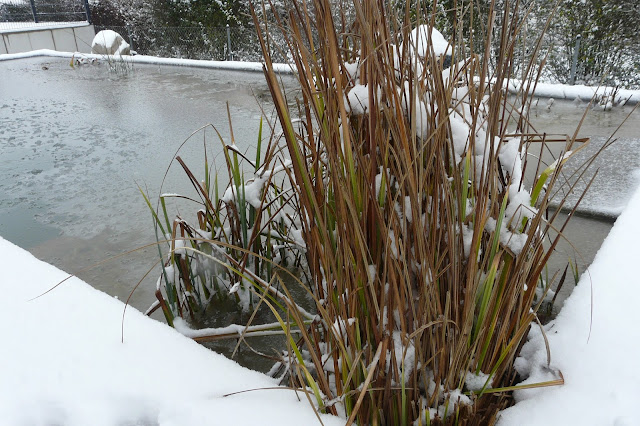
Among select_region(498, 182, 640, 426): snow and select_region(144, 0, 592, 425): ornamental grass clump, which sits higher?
select_region(144, 0, 592, 425): ornamental grass clump

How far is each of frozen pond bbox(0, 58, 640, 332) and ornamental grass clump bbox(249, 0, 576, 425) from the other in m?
0.55

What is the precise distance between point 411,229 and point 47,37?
45.0ft

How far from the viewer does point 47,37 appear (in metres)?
11.9

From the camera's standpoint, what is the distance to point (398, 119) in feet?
2.68

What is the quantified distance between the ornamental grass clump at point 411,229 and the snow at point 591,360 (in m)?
0.11

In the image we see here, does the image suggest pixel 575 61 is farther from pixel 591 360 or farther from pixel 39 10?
pixel 39 10

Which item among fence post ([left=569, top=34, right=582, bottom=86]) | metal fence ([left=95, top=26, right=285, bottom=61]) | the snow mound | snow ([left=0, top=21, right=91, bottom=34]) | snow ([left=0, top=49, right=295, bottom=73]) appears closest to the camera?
fence post ([left=569, top=34, right=582, bottom=86])

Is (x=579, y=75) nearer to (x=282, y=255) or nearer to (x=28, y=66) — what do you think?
(x=282, y=255)

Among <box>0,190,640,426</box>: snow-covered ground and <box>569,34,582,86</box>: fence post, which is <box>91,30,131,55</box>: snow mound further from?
<box>0,190,640,426</box>: snow-covered ground

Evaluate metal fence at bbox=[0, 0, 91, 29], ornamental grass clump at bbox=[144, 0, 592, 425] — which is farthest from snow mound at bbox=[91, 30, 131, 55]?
ornamental grass clump at bbox=[144, 0, 592, 425]

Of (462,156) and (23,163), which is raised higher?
(462,156)

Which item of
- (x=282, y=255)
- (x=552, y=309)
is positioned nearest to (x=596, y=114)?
(x=552, y=309)

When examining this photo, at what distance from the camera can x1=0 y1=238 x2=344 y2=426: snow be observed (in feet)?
3.34

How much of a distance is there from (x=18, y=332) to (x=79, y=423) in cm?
38
